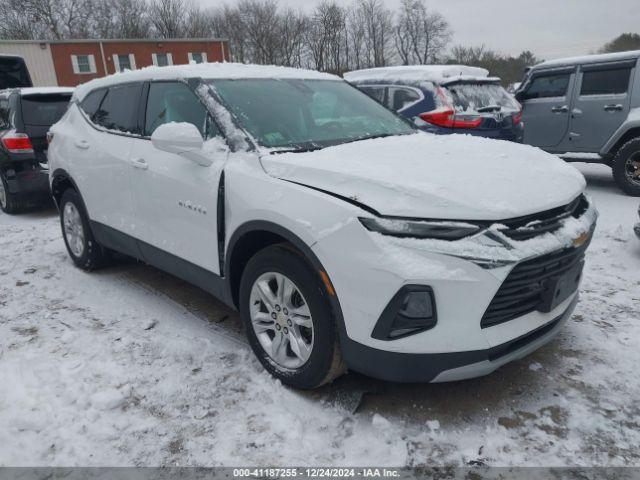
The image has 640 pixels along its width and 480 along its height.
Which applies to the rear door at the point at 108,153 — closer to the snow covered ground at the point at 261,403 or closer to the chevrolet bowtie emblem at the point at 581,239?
the snow covered ground at the point at 261,403

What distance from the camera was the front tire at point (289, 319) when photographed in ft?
7.86

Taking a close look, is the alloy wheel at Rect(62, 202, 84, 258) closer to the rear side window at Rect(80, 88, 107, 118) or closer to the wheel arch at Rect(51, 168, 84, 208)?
the wheel arch at Rect(51, 168, 84, 208)

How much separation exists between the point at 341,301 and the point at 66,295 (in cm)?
300

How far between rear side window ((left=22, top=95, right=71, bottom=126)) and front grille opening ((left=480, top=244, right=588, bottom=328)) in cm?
708

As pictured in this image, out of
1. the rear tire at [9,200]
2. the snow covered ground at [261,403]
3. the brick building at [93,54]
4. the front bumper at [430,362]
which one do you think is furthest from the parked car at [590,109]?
the brick building at [93,54]

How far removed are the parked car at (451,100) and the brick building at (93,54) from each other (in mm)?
29681

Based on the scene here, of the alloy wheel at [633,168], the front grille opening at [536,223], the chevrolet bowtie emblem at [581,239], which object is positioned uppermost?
the front grille opening at [536,223]

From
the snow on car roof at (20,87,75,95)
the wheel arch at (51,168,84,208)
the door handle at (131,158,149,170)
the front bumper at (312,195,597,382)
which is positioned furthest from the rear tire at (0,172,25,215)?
the front bumper at (312,195,597,382)

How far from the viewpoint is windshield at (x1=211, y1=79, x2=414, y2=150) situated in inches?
117

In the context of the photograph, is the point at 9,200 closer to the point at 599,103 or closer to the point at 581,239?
the point at 581,239

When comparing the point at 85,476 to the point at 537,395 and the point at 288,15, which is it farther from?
the point at 288,15

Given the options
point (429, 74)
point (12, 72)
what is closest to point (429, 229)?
point (429, 74)

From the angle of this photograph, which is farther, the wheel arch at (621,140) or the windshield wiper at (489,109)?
the wheel arch at (621,140)

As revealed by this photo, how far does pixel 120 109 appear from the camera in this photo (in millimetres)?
3963
